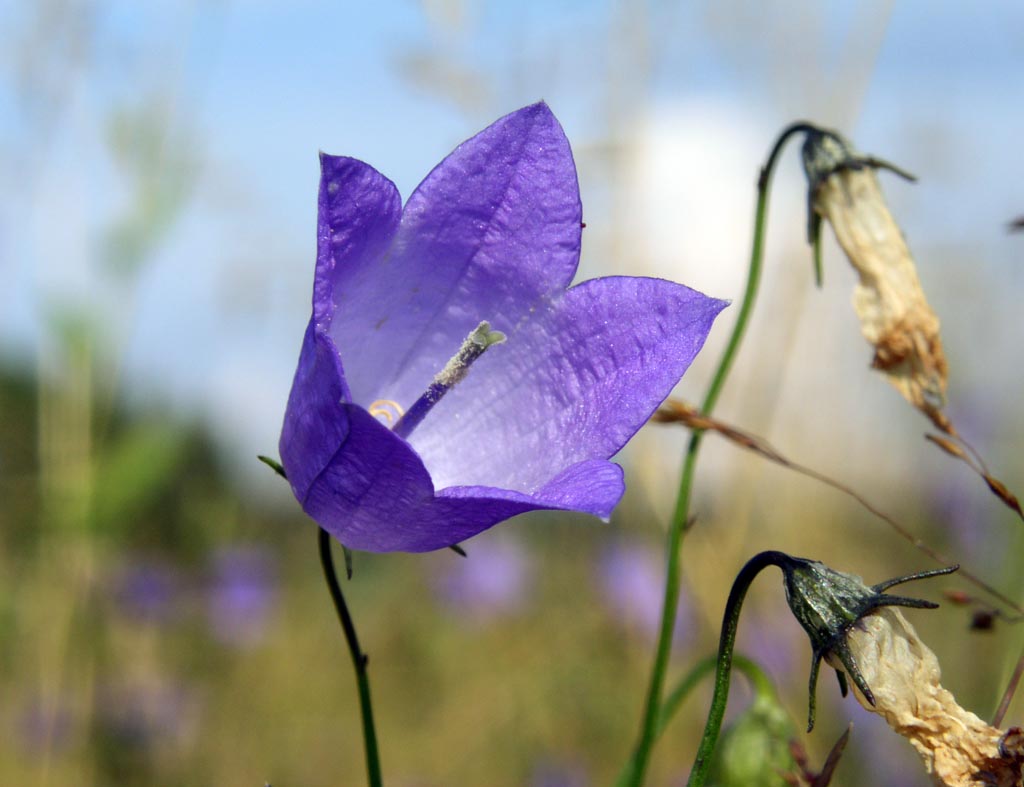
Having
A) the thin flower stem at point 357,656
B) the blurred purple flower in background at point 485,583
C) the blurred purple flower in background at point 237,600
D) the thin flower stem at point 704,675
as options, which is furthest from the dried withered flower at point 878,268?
the blurred purple flower in background at point 485,583

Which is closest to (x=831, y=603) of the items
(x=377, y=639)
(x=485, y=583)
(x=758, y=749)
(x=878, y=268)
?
(x=758, y=749)

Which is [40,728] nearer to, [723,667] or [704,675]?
[704,675]

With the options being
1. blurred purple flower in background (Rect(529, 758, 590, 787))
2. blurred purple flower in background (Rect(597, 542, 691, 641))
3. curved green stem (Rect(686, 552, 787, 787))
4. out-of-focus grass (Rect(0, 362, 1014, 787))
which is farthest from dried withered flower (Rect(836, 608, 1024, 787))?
blurred purple flower in background (Rect(597, 542, 691, 641))

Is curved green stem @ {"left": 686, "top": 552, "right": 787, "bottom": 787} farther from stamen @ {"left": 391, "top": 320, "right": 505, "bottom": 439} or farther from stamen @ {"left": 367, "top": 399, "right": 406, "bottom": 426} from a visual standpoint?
stamen @ {"left": 367, "top": 399, "right": 406, "bottom": 426}

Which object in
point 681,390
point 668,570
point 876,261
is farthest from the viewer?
point 681,390

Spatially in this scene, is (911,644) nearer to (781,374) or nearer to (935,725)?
(935,725)

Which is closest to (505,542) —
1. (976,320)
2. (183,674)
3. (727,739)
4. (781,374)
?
(183,674)

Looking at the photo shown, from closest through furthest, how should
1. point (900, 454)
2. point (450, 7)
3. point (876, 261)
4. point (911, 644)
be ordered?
point (911, 644)
point (876, 261)
point (450, 7)
point (900, 454)
